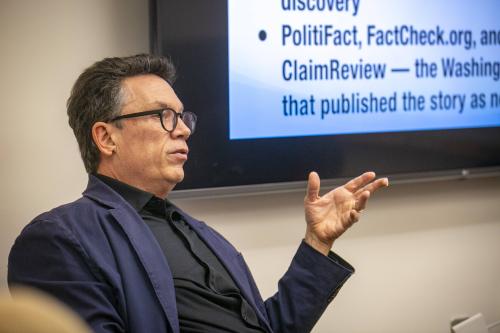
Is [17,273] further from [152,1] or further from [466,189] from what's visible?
[466,189]

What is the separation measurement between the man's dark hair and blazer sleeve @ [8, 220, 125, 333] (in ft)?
1.07

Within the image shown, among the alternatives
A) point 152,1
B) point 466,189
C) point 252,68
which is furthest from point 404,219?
point 152,1

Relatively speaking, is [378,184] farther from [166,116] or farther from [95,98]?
[95,98]

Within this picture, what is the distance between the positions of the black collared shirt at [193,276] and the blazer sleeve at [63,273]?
24 centimetres

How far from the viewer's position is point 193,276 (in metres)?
1.69

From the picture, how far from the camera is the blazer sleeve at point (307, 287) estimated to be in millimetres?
1801

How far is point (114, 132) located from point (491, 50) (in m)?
1.87

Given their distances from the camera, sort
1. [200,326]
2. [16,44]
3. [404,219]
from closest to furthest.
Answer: [200,326]
[16,44]
[404,219]

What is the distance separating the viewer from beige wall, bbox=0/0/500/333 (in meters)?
2.06

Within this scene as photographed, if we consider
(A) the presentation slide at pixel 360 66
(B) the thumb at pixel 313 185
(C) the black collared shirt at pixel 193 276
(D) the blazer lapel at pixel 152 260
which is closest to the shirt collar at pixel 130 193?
(C) the black collared shirt at pixel 193 276

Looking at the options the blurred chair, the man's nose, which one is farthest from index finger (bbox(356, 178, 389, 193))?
the blurred chair

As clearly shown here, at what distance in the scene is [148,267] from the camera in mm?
1515

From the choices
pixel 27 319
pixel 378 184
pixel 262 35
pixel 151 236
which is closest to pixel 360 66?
pixel 262 35

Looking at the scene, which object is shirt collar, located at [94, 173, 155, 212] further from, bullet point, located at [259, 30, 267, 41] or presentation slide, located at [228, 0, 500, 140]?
bullet point, located at [259, 30, 267, 41]
